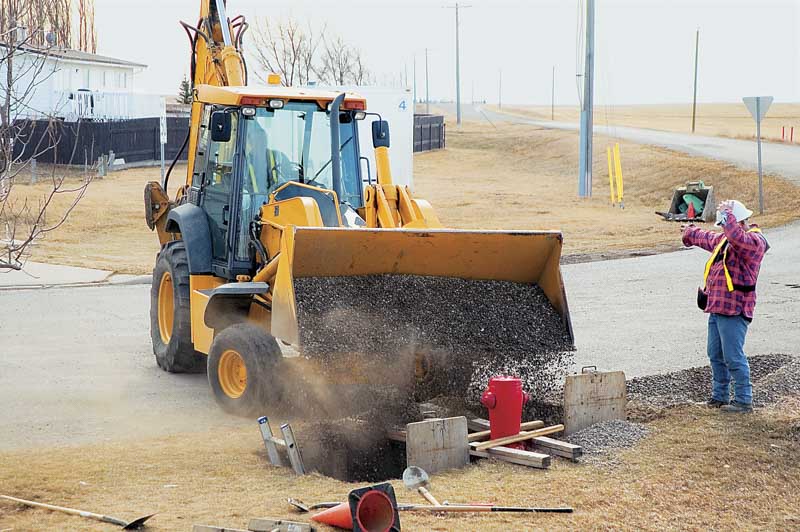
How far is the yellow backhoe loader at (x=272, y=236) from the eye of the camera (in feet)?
29.0

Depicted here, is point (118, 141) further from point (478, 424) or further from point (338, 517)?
point (338, 517)

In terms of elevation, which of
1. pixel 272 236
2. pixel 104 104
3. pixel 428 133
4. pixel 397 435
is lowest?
pixel 397 435

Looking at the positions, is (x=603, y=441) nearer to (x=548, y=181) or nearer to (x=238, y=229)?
(x=238, y=229)

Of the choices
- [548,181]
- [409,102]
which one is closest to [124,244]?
[409,102]

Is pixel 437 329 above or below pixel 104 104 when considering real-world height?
below

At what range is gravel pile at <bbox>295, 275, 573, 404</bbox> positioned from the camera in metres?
8.59

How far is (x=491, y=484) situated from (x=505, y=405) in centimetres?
97

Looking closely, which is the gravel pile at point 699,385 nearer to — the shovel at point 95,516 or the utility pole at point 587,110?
the shovel at point 95,516

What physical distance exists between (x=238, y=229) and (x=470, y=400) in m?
2.76

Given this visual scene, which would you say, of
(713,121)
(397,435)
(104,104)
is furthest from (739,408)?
(713,121)

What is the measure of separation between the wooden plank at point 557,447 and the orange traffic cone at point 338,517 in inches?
86.1

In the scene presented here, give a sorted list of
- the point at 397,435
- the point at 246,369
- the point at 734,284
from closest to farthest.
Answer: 1. the point at 397,435
2. the point at 734,284
3. the point at 246,369

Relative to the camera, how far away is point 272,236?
9.66 m

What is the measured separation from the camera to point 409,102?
1139 inches
